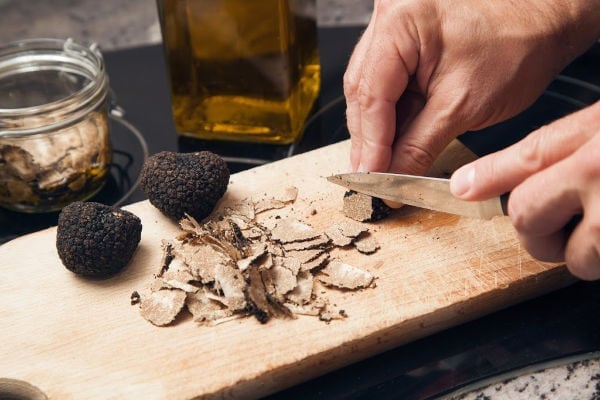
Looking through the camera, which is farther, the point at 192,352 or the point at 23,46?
the point at 23,46

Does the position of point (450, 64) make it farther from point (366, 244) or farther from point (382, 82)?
point (366, 244)

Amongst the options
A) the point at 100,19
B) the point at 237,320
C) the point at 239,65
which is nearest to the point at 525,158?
the point at 237,320

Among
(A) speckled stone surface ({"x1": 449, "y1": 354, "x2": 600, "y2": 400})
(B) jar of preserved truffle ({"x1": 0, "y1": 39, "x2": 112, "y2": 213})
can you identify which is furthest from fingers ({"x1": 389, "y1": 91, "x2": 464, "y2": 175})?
(B) jar of preserved truffle ({"x1": 0, "y1": 39, "x2": 112, "y2": 213})

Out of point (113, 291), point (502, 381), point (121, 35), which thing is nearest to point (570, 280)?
point (502, 381)

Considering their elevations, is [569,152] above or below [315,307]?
above

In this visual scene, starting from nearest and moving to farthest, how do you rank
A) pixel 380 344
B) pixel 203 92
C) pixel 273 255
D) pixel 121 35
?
pixel 380 344, pixel 273 255, pixel 203 92, pixel 121 35

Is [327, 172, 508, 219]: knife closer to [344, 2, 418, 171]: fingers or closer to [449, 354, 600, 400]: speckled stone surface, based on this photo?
[344, 2, 418, 171]: fingers

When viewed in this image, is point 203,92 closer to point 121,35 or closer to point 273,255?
point 273,255

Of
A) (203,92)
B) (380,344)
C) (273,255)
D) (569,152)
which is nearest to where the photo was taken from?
(569,152)
